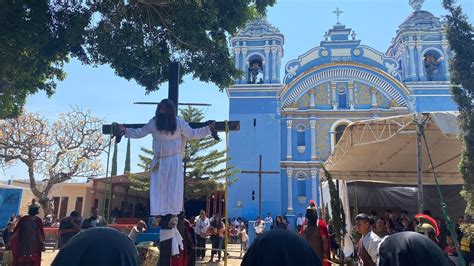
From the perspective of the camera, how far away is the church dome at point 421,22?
2298 centimetres

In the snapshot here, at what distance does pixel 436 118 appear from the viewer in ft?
21.4

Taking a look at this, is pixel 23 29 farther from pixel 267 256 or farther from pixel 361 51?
pixel 361 51

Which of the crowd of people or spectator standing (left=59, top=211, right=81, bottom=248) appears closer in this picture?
the crowd of people

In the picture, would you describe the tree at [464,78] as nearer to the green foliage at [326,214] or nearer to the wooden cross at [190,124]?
the green foliage at [326,214]

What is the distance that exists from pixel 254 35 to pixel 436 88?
11219mm

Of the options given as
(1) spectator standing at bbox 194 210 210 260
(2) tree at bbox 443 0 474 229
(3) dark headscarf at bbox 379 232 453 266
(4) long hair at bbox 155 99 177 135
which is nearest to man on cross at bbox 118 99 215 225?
(4) long hair at bbox 155 99 177 135

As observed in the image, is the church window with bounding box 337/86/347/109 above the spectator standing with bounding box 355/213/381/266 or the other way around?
above

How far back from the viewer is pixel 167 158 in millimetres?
3502

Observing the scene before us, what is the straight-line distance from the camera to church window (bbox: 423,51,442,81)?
899 inches

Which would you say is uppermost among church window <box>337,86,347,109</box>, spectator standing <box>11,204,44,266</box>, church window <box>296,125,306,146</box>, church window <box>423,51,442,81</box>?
church window <box>423,51,442,81</box>

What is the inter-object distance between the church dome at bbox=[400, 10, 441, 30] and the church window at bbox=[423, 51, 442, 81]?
161cm

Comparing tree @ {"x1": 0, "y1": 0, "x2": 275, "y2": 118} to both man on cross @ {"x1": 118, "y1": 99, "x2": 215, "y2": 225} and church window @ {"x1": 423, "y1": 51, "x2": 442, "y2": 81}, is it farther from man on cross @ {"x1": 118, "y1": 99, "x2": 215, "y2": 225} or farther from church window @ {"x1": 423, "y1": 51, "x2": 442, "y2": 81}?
church window @ {"x1": 423, "y1": 51, "x2": 442, "y2": 81}

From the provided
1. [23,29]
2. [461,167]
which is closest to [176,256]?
[23,29]

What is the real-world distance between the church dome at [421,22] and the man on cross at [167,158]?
23.1 meters
